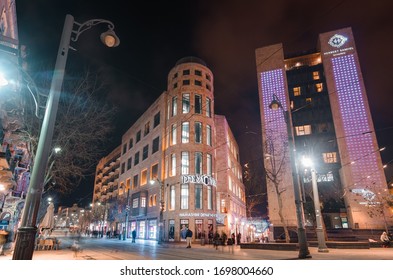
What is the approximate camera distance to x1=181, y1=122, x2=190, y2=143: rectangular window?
3656cm

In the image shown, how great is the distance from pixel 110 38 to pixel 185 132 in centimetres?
3020

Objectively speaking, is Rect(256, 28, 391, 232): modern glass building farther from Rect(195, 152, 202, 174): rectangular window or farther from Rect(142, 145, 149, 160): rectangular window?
Rect(142, 145, 149, 160): rectangular window

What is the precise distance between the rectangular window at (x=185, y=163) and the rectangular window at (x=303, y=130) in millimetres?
28625

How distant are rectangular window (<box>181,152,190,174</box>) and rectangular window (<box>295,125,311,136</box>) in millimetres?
28625

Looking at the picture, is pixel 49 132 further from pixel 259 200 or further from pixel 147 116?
pixel 259 200

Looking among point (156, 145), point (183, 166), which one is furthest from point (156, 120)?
point (183, 166)

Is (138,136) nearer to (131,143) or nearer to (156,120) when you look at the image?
(131,143)

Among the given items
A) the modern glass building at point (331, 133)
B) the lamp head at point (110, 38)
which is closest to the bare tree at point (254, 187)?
the modern glass building at point (331, 133)

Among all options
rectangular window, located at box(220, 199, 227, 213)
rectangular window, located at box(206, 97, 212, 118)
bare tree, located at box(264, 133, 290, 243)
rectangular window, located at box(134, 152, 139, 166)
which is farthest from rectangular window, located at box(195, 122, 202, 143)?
rectangular window, located at box(134, 152, 139, 166)

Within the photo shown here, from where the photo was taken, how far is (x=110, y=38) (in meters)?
6.75

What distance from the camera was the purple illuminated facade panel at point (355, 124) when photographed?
42438 mm
